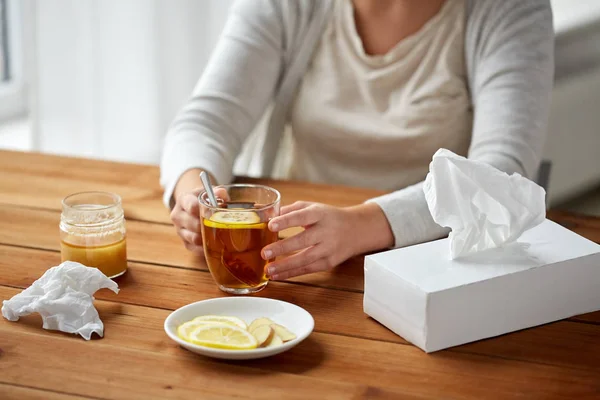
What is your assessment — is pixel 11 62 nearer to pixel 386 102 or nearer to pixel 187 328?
pixel 386 102

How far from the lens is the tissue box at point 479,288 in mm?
994

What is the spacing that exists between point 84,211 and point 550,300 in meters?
0.64

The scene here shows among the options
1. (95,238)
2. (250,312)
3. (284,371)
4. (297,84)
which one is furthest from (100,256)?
(297,84)

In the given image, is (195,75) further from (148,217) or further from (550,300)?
(550,300)

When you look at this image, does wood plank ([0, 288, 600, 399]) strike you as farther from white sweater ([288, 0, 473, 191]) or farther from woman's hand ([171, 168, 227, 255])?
white sweater ([288, 0, 473, 191])

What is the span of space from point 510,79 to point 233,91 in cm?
52

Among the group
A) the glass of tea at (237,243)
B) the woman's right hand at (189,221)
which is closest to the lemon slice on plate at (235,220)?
the glass of tea at (237,243)

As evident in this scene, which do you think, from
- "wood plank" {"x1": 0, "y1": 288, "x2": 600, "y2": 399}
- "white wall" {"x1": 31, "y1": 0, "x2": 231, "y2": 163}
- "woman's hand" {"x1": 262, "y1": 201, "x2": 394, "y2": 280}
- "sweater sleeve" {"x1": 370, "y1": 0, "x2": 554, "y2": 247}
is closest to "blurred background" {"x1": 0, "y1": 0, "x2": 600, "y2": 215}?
"white wall" {"x1": 31, "y1": 0, "x2": 231, "y2": 163}

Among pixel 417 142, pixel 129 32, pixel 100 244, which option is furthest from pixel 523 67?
pixel 129 32

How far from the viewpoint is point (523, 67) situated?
60.4 inches

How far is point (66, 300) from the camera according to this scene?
1.05 metres

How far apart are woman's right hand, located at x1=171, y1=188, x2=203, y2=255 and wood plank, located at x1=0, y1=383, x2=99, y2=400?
395mm

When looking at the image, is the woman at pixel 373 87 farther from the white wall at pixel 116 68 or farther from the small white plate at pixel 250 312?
the white wall at pixel 116 68

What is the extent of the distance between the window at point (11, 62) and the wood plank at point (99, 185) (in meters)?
2.19
